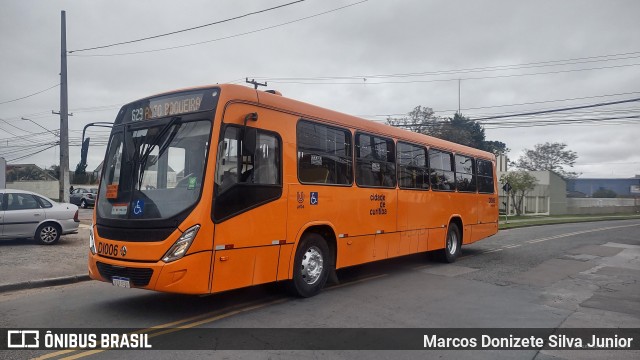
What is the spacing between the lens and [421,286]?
9180 millimetres

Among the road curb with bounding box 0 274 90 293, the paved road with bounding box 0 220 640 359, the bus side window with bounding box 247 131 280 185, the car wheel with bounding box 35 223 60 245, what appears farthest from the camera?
the car wheel with bounding box 35 223 60 245

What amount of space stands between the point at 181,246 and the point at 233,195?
1002 mm

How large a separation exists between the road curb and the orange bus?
9.09ft

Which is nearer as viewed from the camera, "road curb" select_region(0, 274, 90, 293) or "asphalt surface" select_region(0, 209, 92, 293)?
"road curb" select_region(0, 274, 90, 293)

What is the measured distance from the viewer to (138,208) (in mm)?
6391

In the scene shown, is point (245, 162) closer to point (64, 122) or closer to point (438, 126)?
point (64, 122)

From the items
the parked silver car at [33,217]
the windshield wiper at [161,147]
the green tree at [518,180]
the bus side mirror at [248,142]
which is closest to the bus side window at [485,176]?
the bus side mirror at [248,142]

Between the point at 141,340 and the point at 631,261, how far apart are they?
1413 centimetres

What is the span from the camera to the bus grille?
19.6 feet

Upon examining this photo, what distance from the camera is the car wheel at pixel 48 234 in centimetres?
1290

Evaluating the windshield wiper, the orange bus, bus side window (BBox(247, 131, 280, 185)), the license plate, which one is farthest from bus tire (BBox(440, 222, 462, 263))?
the license plate

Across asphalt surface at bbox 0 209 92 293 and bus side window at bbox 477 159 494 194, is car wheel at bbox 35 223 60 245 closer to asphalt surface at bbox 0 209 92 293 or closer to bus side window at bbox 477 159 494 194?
asphalt surface at bbox 0 209 92 293

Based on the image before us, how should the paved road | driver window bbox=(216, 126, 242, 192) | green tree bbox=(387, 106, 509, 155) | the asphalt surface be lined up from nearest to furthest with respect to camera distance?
the paved road, driver window bbox=(216, 126, 242, 192), the asphalt surface, green tree bbox=(387, 106, 509, 155)

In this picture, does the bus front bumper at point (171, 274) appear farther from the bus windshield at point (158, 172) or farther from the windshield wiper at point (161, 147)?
the windshield wiper at point (161, 147)
